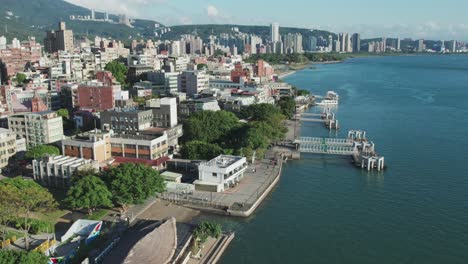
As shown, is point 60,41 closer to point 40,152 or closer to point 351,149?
point 40,152

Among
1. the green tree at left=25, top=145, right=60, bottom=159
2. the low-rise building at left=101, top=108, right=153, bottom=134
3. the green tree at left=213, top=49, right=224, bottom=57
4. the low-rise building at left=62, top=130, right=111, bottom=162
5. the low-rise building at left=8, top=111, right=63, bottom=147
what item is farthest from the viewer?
the green tree at left=213, top=49, right=224, bottom=57

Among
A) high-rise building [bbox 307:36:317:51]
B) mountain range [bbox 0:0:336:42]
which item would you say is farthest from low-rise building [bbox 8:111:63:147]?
high-rise building [bbox 307:36:317:51]

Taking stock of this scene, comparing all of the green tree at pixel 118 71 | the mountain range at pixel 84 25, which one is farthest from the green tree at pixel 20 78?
the mountain range at pixel 84 25

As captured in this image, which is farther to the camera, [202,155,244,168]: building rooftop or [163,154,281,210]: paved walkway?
[202,155,244,168]: building rooftop

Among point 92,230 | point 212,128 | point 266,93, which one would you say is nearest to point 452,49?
point 266,93

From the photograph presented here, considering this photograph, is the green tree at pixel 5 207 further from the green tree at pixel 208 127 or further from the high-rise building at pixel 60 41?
the high-rise building at pixel 60 41

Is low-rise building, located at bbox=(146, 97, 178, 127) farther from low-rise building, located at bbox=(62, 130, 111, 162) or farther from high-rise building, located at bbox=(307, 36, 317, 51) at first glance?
high-rise building, located at bbox=(307, 36, 317, 51)
